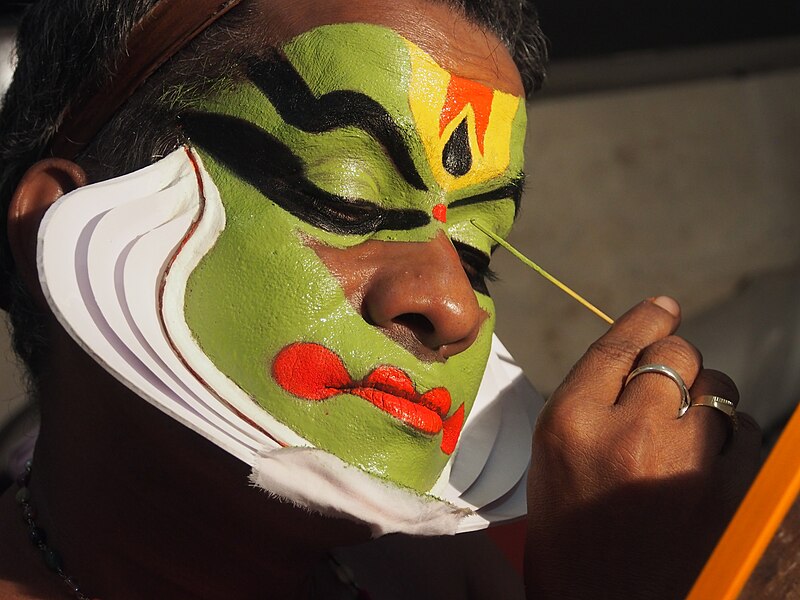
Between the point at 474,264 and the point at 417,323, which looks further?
the point at 474,264

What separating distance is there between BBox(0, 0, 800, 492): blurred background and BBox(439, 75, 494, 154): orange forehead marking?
258cm

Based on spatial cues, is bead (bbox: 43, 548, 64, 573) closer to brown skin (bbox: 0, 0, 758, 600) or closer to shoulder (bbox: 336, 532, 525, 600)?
brown skin (bbox: 0, 0, 758, 600)

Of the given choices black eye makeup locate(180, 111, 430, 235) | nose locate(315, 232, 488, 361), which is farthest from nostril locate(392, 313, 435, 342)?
black eye makeup locate(180, 111, 430, 235)

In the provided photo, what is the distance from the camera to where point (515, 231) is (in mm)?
4547

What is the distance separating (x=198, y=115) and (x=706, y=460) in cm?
98

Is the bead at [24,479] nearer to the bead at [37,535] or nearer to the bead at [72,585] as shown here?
the bead at [37,535]

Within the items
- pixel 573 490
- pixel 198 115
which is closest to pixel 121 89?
pixel 198 115

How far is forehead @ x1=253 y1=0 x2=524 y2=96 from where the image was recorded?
5.06ft

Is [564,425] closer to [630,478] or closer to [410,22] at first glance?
[630,478]

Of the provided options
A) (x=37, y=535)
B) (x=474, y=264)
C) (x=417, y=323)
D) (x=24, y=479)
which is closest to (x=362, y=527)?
(x=417, y=323)

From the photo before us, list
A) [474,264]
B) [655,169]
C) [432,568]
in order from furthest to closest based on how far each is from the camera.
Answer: [655,169], [432,568], [474,264]

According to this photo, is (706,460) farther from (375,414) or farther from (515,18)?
(515,18)

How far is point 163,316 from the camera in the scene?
1.38m

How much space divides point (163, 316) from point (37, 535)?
22.3 inches
